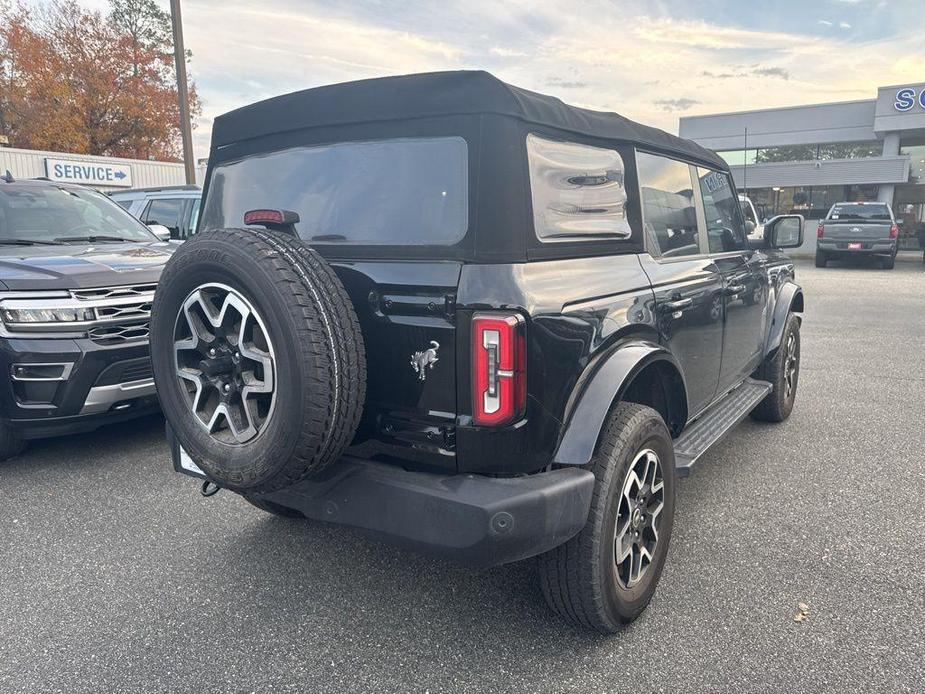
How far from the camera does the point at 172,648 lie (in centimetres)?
250

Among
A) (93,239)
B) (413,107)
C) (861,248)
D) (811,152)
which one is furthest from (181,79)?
(811,152)

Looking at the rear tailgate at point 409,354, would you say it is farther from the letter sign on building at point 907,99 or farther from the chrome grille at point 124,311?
the letter sign on building at point 907,99

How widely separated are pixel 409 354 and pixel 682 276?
154 cm

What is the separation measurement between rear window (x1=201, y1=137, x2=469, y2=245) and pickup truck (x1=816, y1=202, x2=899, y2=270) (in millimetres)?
19832

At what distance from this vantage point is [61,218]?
5406mm

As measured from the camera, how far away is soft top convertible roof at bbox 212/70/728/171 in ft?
7.46

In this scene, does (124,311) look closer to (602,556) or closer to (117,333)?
(117,333)

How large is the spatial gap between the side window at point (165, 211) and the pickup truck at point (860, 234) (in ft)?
56.9

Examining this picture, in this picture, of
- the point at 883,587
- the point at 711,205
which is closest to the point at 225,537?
the point at 883,587

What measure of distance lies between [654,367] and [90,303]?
3311 mm

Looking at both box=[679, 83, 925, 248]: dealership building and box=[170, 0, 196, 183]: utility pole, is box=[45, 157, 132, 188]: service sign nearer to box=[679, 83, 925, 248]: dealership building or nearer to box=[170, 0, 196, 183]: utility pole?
box=[170, 0, 196, 183]: utility pole

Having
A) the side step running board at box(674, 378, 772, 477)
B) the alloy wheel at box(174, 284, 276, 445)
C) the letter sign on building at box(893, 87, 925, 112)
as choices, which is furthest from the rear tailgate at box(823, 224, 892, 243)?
the alloy wheel at box(174, 284, 276, 445)

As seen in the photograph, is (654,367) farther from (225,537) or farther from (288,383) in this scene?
(225,537)

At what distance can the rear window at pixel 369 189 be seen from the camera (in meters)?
2.34
